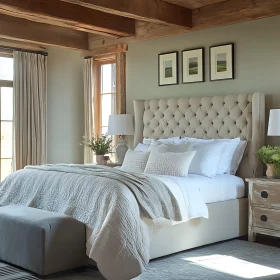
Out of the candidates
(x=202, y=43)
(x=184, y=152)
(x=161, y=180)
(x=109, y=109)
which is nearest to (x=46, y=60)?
(x=109, y=109)

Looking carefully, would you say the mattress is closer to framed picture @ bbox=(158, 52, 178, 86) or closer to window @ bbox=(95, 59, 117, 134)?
framed picture @ bbox=(158, 52, 178, 86)

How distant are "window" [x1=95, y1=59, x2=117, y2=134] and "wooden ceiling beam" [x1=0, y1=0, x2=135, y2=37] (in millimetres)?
685

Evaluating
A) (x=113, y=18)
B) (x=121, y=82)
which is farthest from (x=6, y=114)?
(x=113, y=18)

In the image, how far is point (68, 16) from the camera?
578 centimetres

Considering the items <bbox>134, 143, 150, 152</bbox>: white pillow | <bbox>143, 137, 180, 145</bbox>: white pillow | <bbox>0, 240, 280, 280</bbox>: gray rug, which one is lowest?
<bbox>0, 240, 280, 280</bbox>: gray rug

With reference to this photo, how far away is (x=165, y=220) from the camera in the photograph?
14.0 ft

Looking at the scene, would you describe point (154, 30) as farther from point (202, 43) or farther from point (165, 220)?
point (165, 220)

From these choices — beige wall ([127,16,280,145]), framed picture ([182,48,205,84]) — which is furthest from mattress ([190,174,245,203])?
framed picture ([182,48,205,84])

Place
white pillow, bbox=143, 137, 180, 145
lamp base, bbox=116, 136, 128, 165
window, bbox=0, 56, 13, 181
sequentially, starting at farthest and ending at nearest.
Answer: window, bbox=0, 56, 13, 181
lamp base, bbox=116, 136, 128, 165
white pillow, bbox=143, 137, 180, 145

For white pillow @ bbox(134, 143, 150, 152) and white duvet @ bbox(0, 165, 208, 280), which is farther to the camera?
white pillow @ bbox(134, 143, 150, 152)

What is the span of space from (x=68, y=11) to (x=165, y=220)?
2936mm

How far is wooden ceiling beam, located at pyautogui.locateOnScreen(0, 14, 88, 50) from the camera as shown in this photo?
259 inches

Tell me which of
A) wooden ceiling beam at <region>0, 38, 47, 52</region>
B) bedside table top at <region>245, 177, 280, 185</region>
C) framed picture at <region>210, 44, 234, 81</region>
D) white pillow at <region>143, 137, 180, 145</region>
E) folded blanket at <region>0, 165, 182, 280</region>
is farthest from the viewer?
wooden ceiling beam at <region>0, 38, 47, 52</region>

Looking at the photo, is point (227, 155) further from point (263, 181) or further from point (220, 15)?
Result: point (220, 15)
